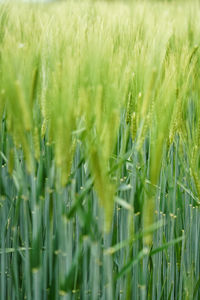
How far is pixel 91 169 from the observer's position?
0.58 metres

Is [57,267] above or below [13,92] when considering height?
below

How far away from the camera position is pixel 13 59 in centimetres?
58

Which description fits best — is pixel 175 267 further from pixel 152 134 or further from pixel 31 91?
pixel 31 91

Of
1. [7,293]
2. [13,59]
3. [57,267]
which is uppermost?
[13,59]

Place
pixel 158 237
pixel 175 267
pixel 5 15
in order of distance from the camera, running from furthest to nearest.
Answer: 1. pixel 5 15
2. pixel 175 267
3. pixel 158 237

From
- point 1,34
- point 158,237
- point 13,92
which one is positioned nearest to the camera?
point 13,92

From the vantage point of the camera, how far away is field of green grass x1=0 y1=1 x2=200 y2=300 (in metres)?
0.55

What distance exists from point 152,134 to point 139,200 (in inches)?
4.3

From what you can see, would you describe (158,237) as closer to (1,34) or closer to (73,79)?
(73,79)

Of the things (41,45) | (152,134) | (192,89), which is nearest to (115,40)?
(192,89)

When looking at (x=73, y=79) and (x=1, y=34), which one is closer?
(x=73, y=79)

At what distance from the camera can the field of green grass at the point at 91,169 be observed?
0.55 m

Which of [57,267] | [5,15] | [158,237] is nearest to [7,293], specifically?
[57,267]

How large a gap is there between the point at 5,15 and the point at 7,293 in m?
0.73
